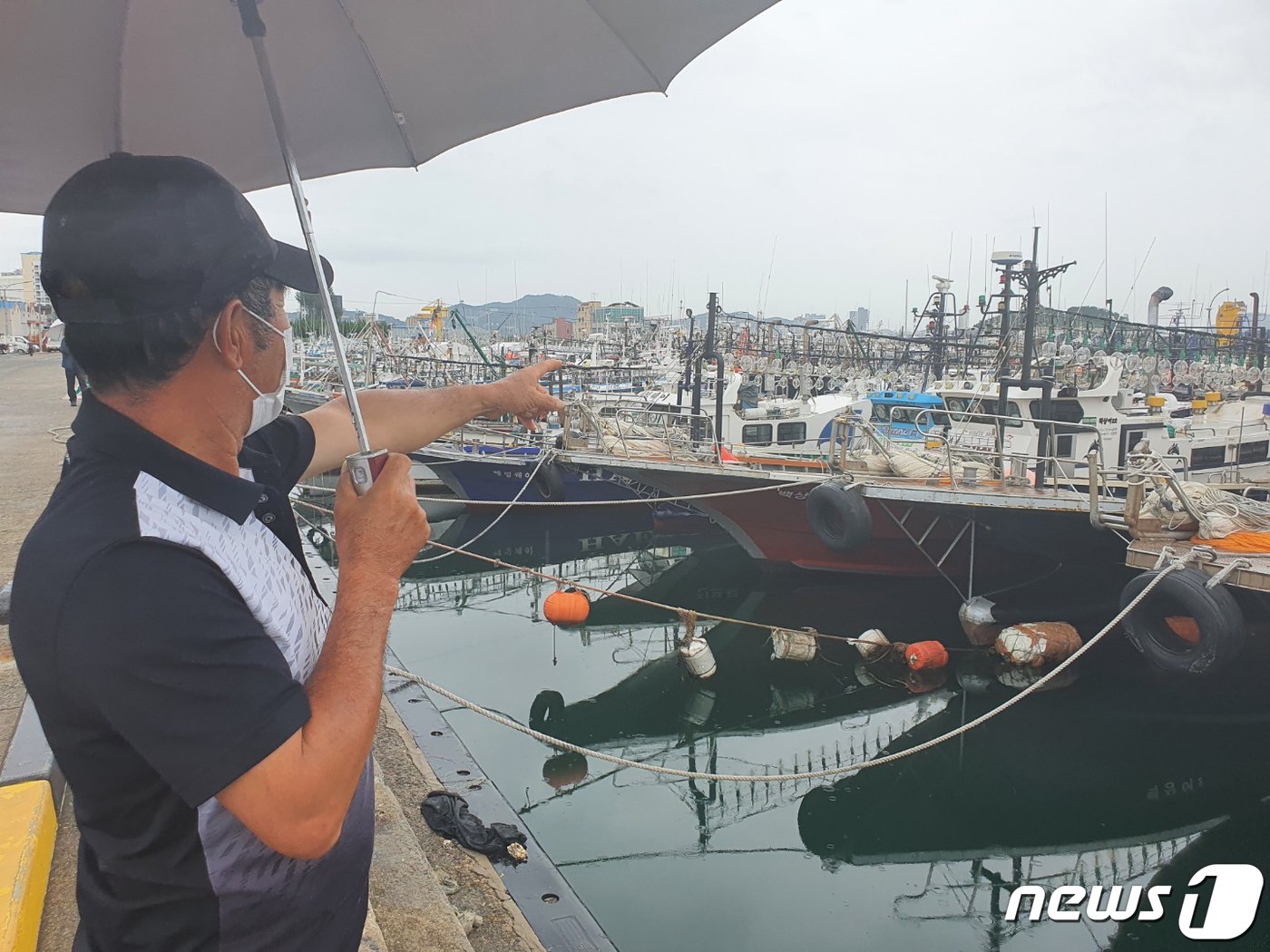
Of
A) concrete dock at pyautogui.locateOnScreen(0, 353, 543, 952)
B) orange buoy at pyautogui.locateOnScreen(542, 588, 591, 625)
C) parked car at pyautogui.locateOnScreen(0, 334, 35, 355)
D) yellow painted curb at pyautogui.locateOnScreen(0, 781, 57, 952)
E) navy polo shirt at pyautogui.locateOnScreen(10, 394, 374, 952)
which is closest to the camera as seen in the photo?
navy polo shirt at pyautogui.locateOnScreen(10, 394, 374, 952)

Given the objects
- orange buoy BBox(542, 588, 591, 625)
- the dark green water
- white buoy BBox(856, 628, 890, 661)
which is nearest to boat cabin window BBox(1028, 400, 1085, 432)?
the dark green water

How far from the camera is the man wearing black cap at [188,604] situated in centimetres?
98

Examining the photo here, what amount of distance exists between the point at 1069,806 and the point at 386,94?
7672mm

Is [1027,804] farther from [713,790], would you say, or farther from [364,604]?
[364,604]

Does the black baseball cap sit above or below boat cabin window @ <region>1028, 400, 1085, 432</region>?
above

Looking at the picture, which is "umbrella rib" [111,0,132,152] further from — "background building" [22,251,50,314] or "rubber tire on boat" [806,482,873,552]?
"rubber tire on boat" [806,482,873,552]

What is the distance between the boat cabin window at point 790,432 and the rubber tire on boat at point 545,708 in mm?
9972

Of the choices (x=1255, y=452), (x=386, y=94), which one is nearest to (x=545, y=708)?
A: (x=386, y=94)

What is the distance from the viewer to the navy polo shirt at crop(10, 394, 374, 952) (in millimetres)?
973

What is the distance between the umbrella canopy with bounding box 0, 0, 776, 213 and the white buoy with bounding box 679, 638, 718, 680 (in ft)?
25.2

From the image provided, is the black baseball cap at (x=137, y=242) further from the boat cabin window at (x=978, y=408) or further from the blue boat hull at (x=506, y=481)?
the blue boat hull at (x=506, y=481)

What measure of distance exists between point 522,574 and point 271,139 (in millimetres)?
12624

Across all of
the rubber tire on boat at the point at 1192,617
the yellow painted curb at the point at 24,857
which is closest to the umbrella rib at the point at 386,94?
the yellow painted curb at the point at 24,857

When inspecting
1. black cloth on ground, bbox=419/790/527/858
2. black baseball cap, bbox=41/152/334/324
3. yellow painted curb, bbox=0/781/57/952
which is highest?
black baseball cap, bbox=41/152/334/324
